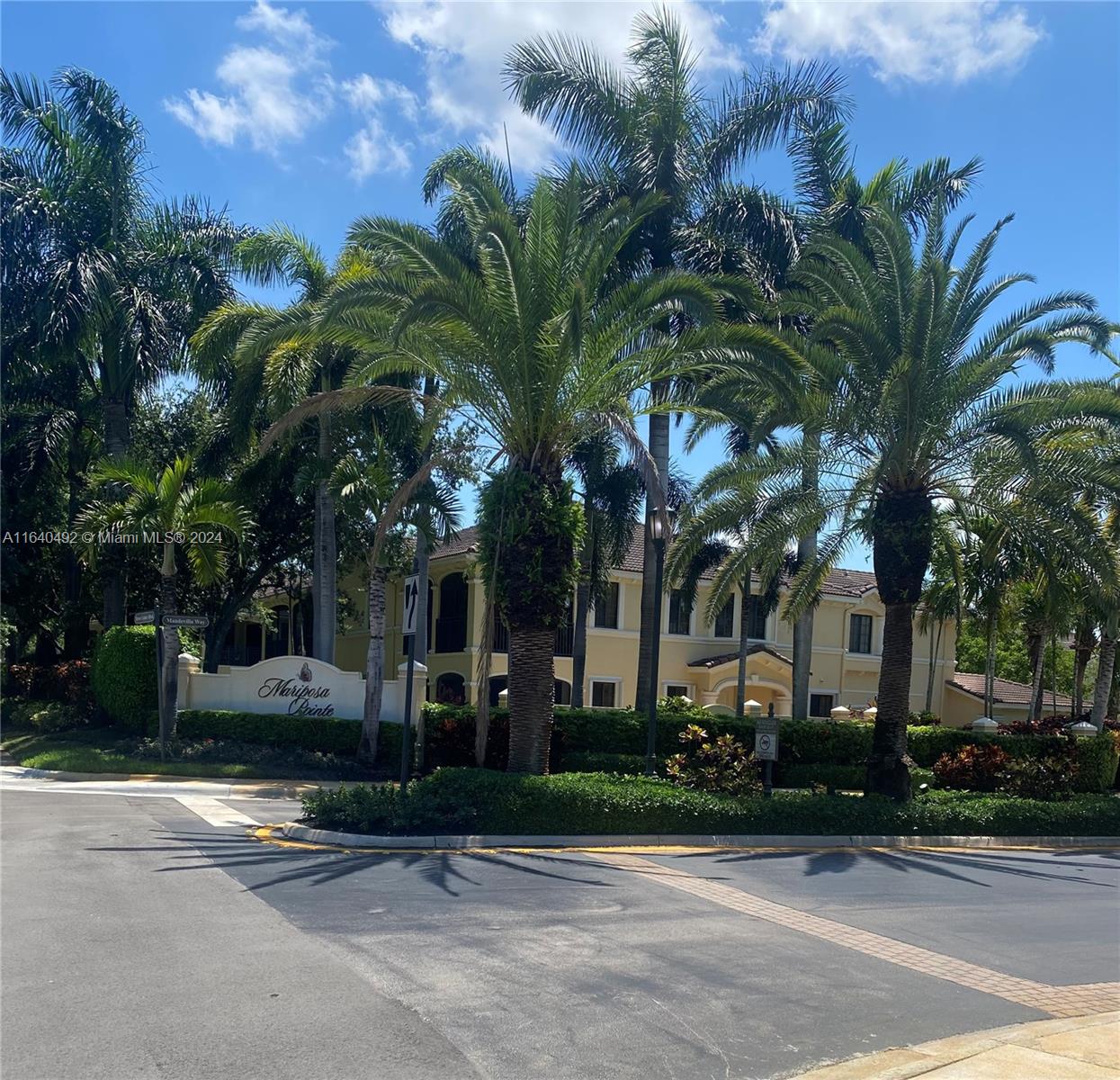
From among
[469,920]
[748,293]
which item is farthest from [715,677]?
[469,920]

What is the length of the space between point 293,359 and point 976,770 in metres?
15.1

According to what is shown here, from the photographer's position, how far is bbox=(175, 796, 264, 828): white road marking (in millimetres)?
15062

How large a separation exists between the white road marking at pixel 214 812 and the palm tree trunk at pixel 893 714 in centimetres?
968

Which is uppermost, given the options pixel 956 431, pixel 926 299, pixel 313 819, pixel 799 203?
pixel 799 203

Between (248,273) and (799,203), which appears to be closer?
(248,273)

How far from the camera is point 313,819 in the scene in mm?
14086

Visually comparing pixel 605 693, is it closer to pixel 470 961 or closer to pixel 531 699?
pixel 531 699

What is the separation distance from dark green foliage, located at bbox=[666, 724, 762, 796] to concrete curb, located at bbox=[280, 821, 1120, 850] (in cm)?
125

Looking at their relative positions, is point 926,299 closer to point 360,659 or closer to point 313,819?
point 313,819

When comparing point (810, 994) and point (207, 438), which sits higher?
point (207, 438)

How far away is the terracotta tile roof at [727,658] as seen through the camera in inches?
1491

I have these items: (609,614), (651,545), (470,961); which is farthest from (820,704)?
(470,961)

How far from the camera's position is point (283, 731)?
24.1m

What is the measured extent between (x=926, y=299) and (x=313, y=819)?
11795 mm
